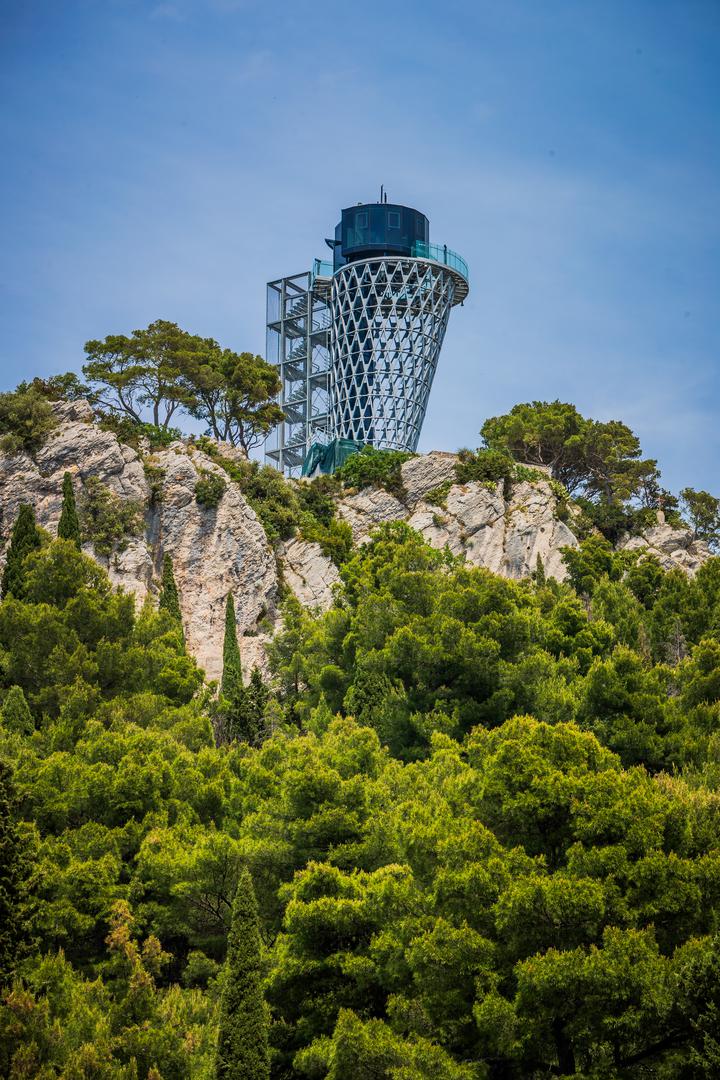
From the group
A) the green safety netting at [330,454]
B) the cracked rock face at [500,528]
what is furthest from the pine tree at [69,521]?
the green safety netting at [330,454]

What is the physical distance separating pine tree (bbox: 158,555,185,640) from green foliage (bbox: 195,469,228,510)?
9.02 ft

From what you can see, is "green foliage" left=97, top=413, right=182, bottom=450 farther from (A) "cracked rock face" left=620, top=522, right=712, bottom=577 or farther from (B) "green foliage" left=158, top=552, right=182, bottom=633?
(A) "cracked rock face" left=620, top=522, right=712, bottom=577

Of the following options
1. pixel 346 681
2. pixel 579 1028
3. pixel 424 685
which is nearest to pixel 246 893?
pixel 579 1028

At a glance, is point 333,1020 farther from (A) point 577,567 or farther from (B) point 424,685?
(A) point 577,567

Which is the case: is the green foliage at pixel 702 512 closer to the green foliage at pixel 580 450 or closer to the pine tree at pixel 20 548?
the green foliage at pixel 580 450

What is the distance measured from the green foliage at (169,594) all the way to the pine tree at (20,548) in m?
4.28

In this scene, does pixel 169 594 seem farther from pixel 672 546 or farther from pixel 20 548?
pixel 672 546

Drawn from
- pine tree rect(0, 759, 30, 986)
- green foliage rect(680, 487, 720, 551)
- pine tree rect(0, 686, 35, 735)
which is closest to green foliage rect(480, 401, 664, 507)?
green foliage rect(680, 487, 720, 551)

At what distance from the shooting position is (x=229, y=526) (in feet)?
146

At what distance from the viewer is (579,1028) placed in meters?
16.5

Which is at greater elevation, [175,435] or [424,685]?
[175,435]

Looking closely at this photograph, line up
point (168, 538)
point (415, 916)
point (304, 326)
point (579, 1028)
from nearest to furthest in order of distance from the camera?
point (579, 1028), point (415, 916), point (168, 538), point (304, 326)

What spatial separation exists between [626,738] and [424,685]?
6.14 m

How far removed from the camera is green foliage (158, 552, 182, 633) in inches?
1577
